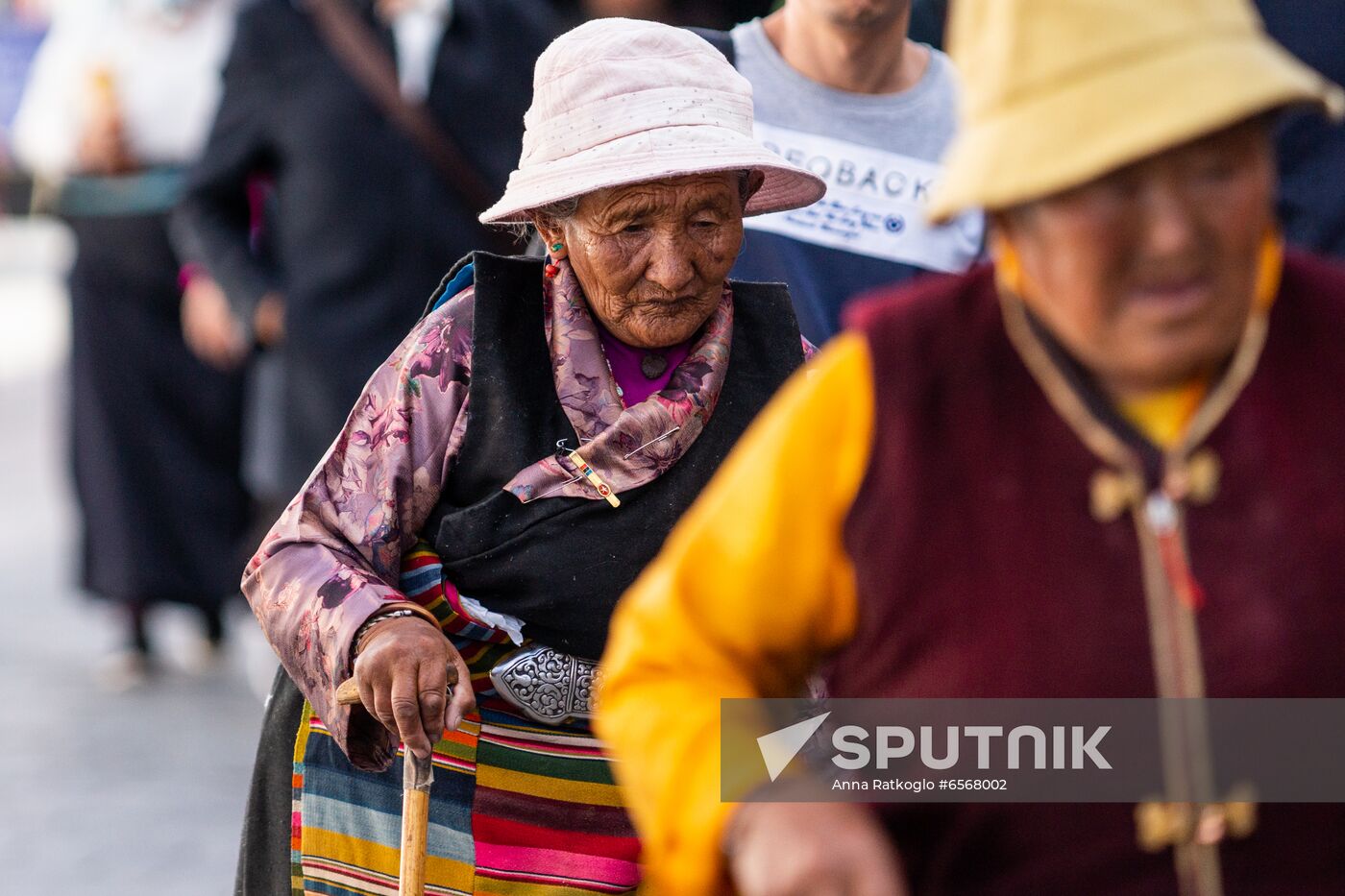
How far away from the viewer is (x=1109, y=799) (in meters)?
1.67

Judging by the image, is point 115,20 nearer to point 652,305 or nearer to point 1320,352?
point 652,305

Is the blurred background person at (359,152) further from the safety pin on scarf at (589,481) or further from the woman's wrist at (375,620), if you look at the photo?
the woman's wrist at (375,620)

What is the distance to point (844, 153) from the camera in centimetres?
331

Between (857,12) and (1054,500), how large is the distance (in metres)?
1.77

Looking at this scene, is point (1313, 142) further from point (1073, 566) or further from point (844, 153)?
point (1073, 566)

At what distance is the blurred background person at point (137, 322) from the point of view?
669 centimetres

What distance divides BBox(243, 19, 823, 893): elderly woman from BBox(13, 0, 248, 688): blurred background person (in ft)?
14.0

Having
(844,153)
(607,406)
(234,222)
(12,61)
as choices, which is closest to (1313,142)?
(844,153)

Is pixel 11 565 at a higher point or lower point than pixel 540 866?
higher

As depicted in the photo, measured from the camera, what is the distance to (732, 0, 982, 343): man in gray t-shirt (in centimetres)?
327

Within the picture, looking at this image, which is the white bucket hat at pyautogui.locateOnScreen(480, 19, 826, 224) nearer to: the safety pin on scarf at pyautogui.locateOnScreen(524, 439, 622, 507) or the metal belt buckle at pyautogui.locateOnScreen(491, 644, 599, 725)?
the safety pin on scarf at pyautogui.locateOnScreen(524, 439, 622, 507)

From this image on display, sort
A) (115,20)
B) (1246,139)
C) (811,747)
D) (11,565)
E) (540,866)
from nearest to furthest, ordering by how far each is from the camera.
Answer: (1246,139) → (811,747) → (540,866) → (115,20) → (11,565)

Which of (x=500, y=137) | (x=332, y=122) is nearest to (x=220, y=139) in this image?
(x=332, y=122)

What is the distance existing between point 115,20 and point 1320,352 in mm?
5794
